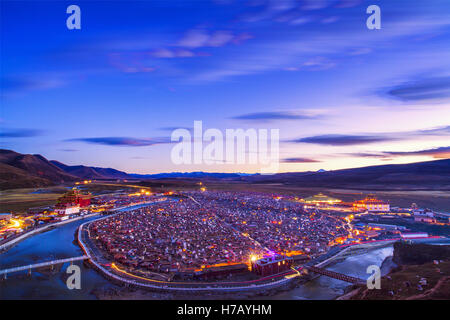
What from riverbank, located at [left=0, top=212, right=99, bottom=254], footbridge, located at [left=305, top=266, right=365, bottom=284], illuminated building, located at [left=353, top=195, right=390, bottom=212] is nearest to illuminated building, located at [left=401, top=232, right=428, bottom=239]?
illuminated building, located at [left=353, top=195, right=390, bottom=212]

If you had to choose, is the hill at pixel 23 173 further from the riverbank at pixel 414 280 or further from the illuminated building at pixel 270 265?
the riverbank at pixel 414 280

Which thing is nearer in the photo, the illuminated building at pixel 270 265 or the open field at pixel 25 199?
the illuminated building at pixel 270 265

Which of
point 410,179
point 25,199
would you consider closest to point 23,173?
point 25,199

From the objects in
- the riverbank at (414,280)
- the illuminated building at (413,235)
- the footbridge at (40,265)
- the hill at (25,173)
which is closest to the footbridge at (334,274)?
the riverbank at (414,280)

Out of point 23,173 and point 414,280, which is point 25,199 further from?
point 414,280

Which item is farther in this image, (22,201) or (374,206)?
(22,201)

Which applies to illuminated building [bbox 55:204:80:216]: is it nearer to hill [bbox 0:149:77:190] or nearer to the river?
the river

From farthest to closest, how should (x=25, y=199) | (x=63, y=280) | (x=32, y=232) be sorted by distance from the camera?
(x=25, y=199), (x=32, y=232), (x=63, y=280)
